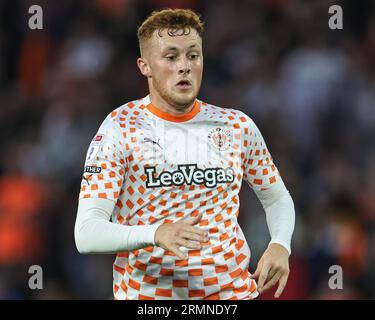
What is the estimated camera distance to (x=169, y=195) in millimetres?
4500

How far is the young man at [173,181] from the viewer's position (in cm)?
446


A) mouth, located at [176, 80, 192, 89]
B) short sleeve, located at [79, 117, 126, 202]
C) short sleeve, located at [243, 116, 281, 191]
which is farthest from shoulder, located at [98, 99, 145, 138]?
short sleeve, located at [243, 116, 281, 191]

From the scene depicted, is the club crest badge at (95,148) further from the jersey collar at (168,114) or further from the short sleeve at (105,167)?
the jersey collar at (168,114)

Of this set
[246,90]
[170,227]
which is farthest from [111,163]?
[246,90]

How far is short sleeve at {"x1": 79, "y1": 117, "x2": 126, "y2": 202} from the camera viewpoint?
14.3 feet

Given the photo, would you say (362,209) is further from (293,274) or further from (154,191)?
(154,191)

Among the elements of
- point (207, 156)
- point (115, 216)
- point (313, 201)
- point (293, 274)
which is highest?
point (207, 156)

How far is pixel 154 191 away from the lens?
4.49 metres

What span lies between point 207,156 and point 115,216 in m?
0.59

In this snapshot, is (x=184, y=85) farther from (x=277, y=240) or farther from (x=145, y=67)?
(x=277, y=240)

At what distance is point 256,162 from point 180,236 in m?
1.08

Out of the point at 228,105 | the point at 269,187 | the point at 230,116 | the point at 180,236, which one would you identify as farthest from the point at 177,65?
the point at 228,105

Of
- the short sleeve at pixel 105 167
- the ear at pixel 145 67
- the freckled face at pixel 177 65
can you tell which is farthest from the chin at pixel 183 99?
the short sleeve at pixel 105 167

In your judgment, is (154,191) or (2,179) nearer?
(154,191)
